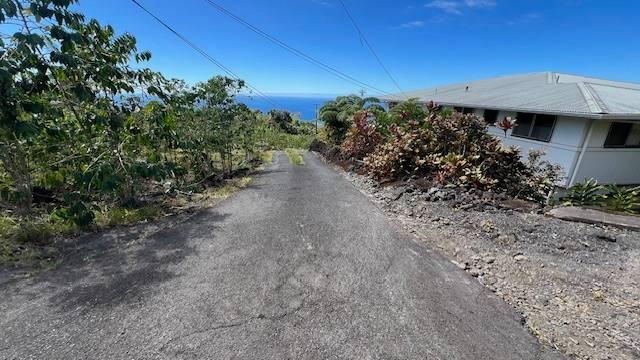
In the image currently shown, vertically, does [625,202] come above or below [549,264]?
above

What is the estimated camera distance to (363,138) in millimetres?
11359

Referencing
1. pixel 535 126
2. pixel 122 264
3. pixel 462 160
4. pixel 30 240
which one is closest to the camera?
pixel 122 264

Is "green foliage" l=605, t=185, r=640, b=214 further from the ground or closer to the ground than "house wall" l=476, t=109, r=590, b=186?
closer to the ground

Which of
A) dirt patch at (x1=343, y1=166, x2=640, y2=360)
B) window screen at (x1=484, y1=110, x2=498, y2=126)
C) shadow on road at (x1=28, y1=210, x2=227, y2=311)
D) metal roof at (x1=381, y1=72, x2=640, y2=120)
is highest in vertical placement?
metal roof at (x1=381, y1=72, x2=640, y2=120)

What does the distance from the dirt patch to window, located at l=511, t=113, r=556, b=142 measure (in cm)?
633

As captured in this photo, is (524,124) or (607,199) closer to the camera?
(607,199)

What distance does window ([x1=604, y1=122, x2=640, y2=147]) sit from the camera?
30.3ft

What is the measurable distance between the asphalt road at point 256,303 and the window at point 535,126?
343 inches

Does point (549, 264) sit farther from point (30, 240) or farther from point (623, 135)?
point (623, 135)

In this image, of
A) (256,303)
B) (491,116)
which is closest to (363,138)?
(491,116)

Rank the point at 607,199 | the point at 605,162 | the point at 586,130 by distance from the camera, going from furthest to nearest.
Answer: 1. the point at 605,162
2. the point at 586,130
3. the point at 607,199

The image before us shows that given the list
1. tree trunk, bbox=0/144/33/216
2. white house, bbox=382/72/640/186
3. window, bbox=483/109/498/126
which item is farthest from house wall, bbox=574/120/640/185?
tree trunk, bbox=0/144/33/216

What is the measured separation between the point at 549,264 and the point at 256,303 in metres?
4.09

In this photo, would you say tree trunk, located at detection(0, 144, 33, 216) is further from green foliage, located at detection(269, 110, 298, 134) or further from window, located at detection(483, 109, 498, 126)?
green foliage, located at detection(269, 110, 298, 134)
